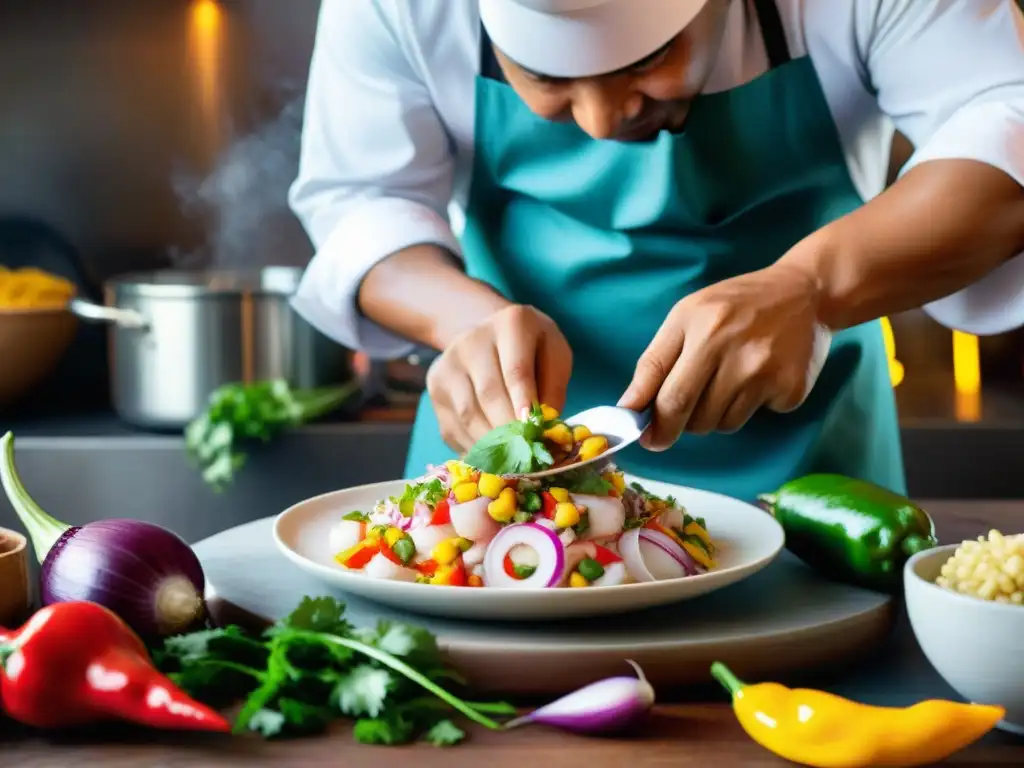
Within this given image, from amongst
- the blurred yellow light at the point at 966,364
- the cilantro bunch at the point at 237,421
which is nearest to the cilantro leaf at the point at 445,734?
the cilantro bunch at the point at 237,421

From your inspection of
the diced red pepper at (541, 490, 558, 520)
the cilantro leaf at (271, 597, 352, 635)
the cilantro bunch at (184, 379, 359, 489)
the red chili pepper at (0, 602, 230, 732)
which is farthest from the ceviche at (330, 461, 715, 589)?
the cilantro bunch at (184, 379, 359, 489)

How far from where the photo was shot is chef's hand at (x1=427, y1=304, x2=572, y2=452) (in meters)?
1.25

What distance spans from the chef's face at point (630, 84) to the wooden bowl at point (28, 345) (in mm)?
1888

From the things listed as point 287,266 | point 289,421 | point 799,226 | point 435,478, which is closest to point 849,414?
point 799,226

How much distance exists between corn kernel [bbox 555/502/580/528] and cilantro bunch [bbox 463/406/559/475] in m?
0.05

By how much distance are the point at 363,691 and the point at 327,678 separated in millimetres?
29

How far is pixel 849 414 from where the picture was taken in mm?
1591

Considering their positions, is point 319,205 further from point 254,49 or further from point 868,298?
point 254,49

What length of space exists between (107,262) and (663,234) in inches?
82.5

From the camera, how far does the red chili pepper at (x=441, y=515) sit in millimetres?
1038

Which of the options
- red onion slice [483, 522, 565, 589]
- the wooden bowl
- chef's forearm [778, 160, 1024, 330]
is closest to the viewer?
red onion slice [483, 522, 565, 589]

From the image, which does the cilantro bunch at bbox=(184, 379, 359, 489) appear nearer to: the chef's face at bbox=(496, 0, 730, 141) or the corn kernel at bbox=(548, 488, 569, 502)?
the chef's face at bbox=(496, 0, 730, 141)

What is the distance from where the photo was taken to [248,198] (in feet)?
10.5

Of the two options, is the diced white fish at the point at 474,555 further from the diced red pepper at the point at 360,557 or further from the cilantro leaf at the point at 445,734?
the cilantro leaf at the point at 445,734
